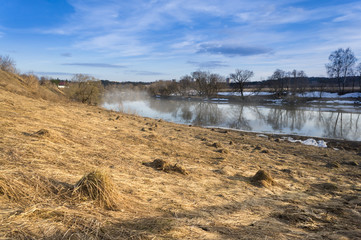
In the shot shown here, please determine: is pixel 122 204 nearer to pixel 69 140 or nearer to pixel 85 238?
pixel 85 238

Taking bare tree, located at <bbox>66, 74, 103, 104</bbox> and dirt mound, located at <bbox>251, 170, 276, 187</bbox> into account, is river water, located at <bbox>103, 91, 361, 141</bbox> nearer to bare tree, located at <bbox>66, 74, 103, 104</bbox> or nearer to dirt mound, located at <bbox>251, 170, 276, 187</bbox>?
bare tree, located at <bbox>66, 74, 103, 104</bbox>

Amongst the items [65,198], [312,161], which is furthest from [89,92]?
[65,198]

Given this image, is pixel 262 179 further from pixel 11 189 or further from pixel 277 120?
pixel 277 120

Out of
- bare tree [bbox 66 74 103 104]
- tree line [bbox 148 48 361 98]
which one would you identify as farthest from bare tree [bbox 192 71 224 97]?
bare tree [bbox 66 74 103 104]

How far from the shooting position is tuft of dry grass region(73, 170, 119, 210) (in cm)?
354

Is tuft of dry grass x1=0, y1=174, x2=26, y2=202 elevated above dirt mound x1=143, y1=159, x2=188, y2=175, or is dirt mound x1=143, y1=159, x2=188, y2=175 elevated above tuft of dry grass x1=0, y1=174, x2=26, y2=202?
Answer: tuft of dry grass x1=0, y1=174, x2=26, y2=202

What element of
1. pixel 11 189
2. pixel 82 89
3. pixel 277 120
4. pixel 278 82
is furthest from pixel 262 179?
pixel 278 82

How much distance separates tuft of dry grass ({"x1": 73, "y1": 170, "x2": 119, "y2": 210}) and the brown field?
0.6 inches

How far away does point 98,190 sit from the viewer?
363cm

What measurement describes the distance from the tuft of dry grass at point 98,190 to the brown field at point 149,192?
0.05 feet

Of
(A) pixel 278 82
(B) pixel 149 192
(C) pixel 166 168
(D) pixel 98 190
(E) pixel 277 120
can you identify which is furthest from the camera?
(A) pixel 278 82

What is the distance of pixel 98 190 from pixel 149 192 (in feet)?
4.12

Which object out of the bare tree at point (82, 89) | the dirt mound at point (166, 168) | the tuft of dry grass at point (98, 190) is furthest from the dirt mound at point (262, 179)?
the bare tree at point (82, 89)

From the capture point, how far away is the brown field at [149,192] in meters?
2.94
